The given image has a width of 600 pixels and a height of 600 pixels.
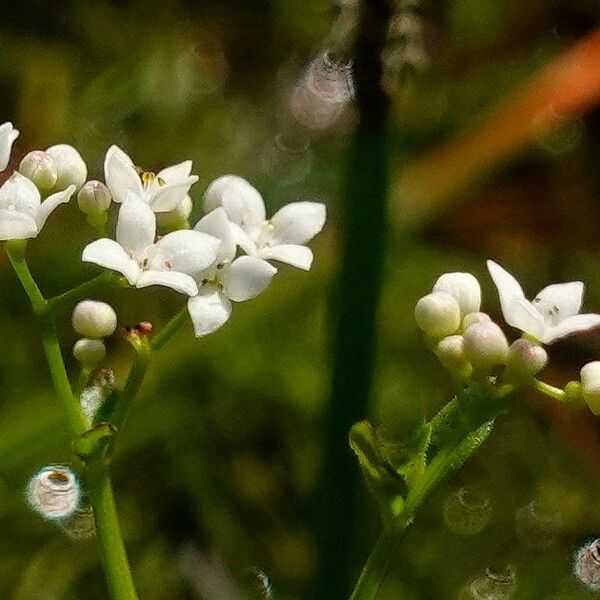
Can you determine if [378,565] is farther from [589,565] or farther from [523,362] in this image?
[589,565]

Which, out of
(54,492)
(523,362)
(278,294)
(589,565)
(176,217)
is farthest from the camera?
(278,294)

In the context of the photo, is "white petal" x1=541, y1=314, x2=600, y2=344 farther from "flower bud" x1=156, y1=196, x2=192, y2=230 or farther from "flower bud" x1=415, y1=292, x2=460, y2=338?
"flower bud" x1=156, y1=196, x2=192, y2=230

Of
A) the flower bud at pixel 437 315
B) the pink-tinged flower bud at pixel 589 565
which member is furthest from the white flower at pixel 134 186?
the pink-tinged flower bud at pixel 589 565

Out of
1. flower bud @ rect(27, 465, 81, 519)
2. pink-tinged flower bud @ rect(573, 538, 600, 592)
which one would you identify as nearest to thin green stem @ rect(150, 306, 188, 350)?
flower bud @ rect(27, 465, 81, 519)

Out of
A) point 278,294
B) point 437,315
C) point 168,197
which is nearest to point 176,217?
point 168,197

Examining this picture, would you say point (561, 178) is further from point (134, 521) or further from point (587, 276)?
point (134, 521)

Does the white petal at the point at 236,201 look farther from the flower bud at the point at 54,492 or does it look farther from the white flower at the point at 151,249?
the flower bud at the point at 54,492

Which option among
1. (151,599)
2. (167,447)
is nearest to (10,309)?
(167,447)
